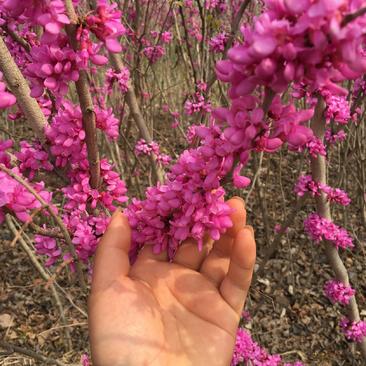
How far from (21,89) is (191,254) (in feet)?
3.24

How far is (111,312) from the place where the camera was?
1542 millimetres

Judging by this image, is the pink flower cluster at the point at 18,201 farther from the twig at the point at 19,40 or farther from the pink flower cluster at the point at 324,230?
the pink flower cluster at the point at 324,230

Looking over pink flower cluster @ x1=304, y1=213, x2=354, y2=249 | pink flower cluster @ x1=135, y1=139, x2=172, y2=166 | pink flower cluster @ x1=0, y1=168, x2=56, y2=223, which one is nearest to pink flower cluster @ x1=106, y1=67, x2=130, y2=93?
pink flower cluster @ x1=135, y1=139, x2=172, y2=166

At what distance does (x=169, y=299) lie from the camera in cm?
179

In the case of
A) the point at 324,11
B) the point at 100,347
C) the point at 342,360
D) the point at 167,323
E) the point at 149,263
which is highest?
the point at 324,11

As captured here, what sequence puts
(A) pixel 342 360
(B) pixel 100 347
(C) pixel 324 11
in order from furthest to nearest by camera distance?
1. (A) pixel 342 360
2. (B) pixel 100 347
3. (C) pixel 324 11

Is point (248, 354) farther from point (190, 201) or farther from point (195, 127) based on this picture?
point (195, 127)

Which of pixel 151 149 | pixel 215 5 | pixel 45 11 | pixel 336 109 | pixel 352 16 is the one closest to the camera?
pixel 352 16

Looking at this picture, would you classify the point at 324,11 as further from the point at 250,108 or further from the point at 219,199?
the point at 219,199

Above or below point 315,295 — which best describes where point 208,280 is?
above

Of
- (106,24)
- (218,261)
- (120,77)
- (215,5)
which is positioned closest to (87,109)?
(106,24)

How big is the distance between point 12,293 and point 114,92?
3.08 metres

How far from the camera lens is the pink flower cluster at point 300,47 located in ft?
2.73

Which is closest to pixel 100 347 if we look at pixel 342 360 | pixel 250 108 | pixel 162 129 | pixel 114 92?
pixel 250 108
